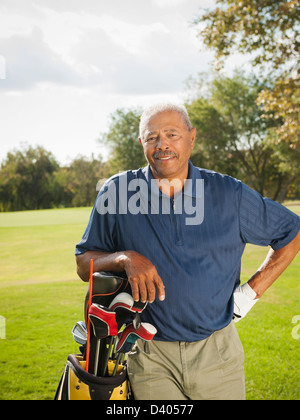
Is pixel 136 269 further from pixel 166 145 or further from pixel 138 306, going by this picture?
pixel 166 145

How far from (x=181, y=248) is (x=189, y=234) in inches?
3.0

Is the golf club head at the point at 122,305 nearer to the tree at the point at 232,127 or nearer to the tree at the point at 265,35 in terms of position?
the tree at the point at 265,35

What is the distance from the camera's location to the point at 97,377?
1.74m

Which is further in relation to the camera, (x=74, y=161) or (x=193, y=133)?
(x=74, y=161)

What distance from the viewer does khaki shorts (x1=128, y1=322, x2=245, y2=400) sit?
6.23ft

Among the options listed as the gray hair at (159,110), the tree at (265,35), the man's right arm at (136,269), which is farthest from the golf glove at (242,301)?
the tree at (265,35)

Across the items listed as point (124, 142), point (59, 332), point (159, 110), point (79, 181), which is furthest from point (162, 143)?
point (124, 142)

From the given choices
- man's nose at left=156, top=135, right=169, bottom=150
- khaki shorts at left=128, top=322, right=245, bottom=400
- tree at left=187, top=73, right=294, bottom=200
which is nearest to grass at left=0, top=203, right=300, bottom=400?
khaki shorts at left=128, top=322, right=245, bottom=400

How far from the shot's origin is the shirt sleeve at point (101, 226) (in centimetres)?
201

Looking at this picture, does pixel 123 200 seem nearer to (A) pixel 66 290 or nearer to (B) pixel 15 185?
(A) pixel 66 290

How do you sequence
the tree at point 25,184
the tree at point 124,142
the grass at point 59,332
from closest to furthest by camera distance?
the grass at point 59,332 < the tree at point 25,184 < the tree at point 124,142

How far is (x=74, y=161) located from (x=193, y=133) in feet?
135

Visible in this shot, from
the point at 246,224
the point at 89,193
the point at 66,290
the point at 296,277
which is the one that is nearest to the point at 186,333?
the point at 246,224

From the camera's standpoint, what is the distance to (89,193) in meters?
40.2
